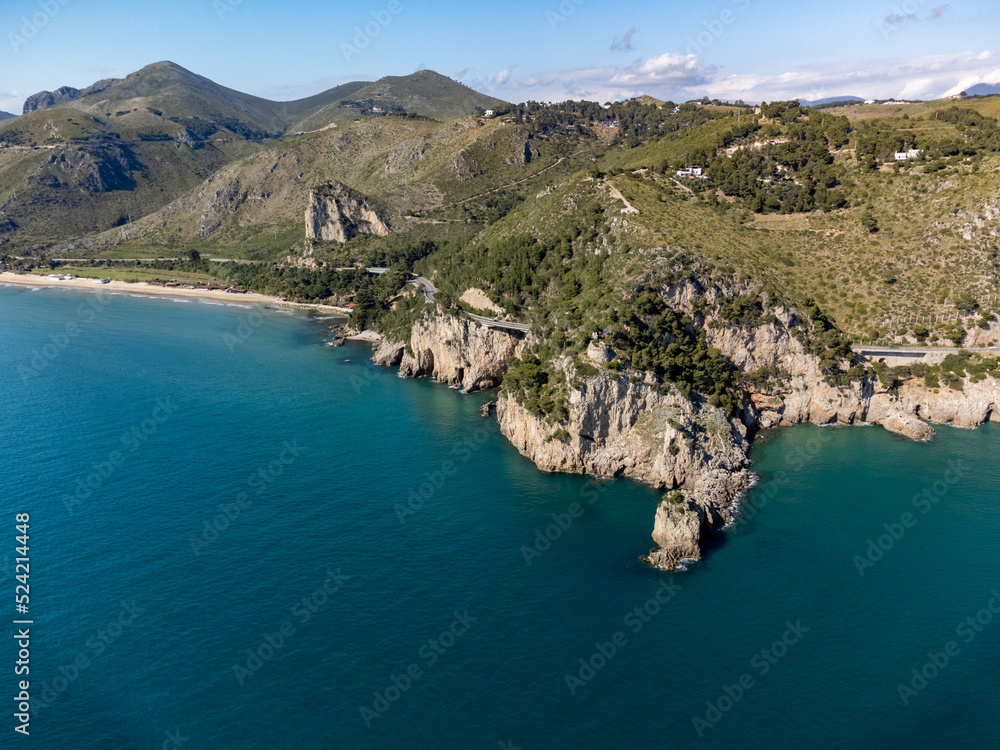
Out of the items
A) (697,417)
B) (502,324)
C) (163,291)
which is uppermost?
(163,291)

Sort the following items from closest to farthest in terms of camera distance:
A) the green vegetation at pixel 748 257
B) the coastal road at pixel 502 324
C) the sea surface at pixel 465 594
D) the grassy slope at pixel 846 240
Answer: the sea surface at pixel 465 594
the green vegetation at pixel 748 257
the grassy slope at pixel 846 240
the coastal road at pixel 502 324

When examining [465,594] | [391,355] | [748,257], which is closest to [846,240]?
[748,257]

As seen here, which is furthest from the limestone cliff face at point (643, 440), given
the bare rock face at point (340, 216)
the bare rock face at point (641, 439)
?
the bare rock face at point (340, 216)

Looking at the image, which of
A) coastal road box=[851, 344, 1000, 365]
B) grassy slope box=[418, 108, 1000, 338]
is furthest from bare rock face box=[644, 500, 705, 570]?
coastal road box=[851, 344, 1000, 365]

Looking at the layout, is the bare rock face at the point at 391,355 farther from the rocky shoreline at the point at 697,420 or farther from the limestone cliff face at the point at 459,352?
the rocky shoreline at the point at 697,420

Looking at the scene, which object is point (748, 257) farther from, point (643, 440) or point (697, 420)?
point (643, 440)

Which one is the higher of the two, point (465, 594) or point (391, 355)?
point (391, 355)

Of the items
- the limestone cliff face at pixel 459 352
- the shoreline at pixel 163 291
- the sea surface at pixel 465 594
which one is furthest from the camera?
the shoreline at pixel 163 291

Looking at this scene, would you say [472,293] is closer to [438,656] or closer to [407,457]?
[407,457]

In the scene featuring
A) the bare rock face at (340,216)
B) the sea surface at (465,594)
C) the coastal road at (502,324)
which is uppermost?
the bare rock face at (340,216)
